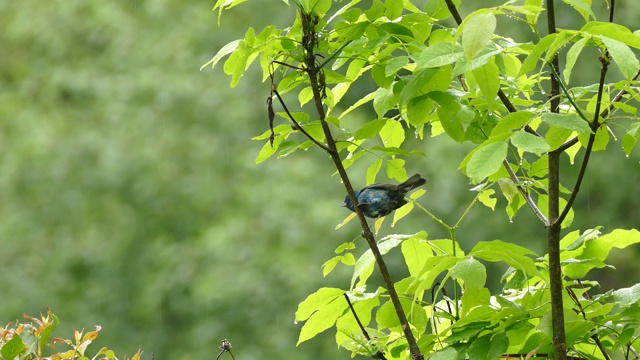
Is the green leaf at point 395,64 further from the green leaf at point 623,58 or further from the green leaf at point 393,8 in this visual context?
the green leaf at point 623,58

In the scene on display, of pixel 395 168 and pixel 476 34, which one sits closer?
pixel 476 34

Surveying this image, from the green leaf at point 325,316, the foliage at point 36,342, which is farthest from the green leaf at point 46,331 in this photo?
the green leaf at point 325,316

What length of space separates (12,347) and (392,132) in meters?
0.54

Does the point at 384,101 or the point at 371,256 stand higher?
the point at 384,101

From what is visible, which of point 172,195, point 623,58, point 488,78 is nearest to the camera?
point 623,58

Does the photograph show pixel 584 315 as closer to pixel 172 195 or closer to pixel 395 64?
pixel 395 64

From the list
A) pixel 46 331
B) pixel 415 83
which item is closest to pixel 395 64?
pixel 415 83

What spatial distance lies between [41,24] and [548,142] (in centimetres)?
642

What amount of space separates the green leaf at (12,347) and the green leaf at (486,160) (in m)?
0.50

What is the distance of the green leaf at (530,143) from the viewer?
2.71ft

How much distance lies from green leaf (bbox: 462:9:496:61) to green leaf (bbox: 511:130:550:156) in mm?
108

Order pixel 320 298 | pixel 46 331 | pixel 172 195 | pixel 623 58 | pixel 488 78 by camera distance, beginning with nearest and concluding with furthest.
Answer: pixel 623 58 → pixel 488 78 → pixel 46 331 → pixel 320 298 → pixel 172 195

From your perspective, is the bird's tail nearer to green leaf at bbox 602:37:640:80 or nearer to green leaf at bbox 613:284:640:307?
green leaf at bbox 613:284:640:307

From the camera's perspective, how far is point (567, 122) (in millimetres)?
838
